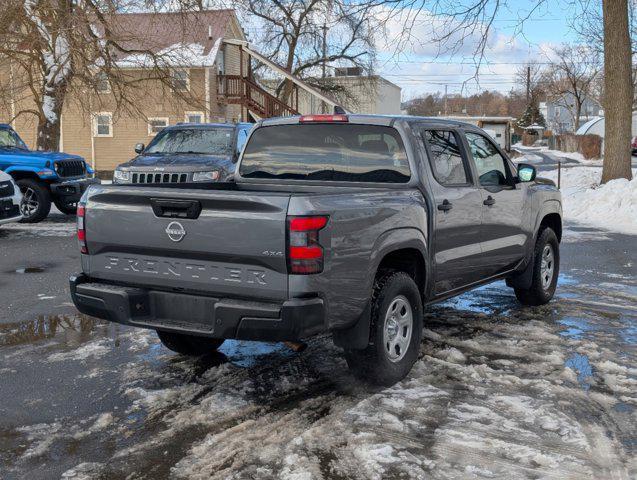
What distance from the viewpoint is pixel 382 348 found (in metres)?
4.79

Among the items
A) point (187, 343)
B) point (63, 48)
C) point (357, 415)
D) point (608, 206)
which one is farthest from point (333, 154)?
point (63, 48)

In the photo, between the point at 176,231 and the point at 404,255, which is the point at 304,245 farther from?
the point at 404,255

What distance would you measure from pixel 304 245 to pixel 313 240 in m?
0.06

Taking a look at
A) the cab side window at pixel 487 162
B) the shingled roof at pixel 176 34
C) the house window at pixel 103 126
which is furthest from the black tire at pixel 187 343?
the house window at pixel 103 126

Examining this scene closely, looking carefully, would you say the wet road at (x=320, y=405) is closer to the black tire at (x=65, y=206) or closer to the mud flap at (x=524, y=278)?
the mud flap at (x=524, y=278)

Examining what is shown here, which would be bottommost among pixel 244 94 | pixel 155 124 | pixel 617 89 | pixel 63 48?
pixel 155 124

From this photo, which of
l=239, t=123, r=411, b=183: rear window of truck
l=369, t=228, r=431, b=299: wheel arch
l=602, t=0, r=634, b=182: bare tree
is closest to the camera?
l=369, t=228, r=431, b=299: wheel arch

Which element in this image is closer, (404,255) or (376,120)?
(404,255)

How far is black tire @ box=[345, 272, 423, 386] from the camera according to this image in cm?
475

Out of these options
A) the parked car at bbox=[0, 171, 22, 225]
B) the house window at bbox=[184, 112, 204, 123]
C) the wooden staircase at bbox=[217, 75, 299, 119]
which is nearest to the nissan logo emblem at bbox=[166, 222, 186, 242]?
the parked car at bbox=[0, 171, 22, 225]

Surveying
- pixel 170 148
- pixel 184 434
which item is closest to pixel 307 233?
pixel 184 434

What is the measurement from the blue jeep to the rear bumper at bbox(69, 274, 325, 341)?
1041 cm

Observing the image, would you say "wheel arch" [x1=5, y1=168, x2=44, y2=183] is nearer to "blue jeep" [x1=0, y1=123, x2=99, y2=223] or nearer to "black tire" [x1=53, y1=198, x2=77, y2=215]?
"blue jeep" [x1=0, y1=123, x2=99, y2=223]

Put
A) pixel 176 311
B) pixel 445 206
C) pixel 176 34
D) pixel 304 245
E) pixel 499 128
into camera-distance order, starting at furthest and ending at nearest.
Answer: pixel 499 128
pixel 176 34
pixel 445 206
pixel 176 311
pixel 304 245
